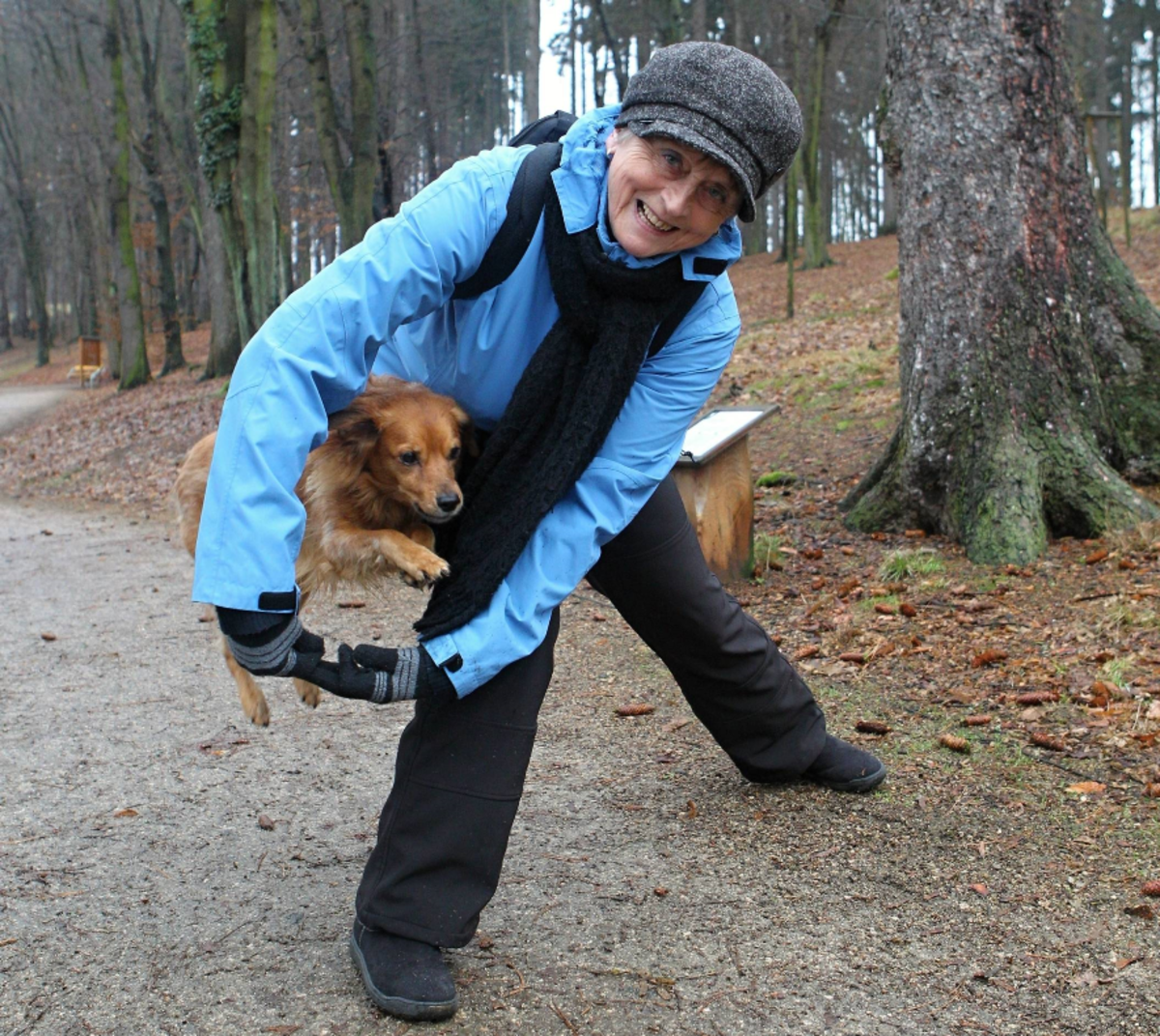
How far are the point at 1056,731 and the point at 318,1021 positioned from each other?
2.82 m

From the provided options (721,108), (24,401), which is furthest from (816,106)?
(24,401)

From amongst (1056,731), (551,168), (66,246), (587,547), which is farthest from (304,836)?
(66,246)

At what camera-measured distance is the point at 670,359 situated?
119 inches

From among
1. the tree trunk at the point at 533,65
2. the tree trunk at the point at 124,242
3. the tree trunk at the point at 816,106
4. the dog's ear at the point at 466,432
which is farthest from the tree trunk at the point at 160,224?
the dog's ear at the point at 466,432

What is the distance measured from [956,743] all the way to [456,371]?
2352 millimetres

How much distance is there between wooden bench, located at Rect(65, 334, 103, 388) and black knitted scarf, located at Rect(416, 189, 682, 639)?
30.0 meters

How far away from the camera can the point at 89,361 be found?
31406 mm

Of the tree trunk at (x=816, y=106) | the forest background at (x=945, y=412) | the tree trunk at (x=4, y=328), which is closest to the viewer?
the forest background at (x=945, y=412)

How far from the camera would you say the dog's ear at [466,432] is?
3166 mm

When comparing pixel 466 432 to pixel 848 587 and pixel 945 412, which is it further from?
pixel 945 412

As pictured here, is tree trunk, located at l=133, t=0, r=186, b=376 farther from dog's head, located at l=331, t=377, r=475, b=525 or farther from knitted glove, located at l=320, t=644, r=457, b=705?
knitted glove, located at l=320, t=644, r=457, b=705

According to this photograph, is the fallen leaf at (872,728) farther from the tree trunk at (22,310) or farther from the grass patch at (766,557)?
the tree trunk at (22,310)

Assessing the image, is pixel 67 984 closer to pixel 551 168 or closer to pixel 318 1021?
pixel 318 1021

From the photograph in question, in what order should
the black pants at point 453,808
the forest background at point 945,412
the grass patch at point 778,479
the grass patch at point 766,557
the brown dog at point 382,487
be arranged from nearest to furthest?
the black pants at point 453,808, the brown dog at point 382,487, the forest background at point 945,412, the grass patch at point 766,557, the grass patch at point 778,479
